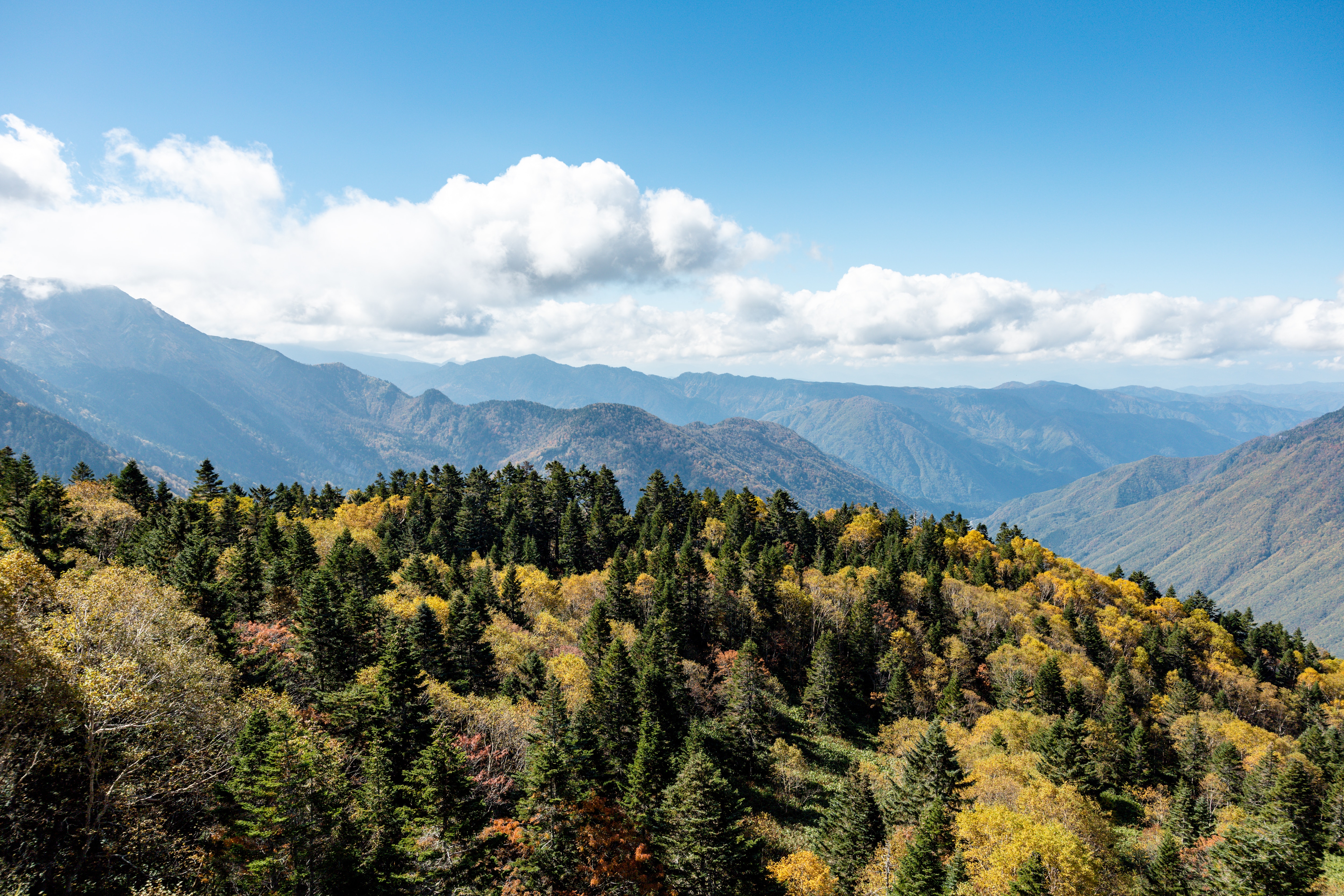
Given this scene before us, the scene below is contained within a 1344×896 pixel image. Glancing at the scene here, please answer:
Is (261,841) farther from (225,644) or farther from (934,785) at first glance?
(934,785)

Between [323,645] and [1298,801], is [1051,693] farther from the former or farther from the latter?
[323,645]

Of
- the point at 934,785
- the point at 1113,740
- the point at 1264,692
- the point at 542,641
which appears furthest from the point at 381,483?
the point at 1264,692

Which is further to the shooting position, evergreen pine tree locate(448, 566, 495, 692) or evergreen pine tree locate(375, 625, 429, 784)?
evergreen pine tree locate(448, 566, 495, 692)

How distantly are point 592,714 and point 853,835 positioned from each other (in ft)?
80.7

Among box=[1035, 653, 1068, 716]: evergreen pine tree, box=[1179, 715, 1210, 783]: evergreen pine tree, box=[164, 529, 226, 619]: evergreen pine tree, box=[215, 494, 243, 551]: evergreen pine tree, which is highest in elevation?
box=[164, 529, 226, 619]: evergreen pine tree

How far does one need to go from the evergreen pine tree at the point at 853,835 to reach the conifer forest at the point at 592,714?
0.28 meters

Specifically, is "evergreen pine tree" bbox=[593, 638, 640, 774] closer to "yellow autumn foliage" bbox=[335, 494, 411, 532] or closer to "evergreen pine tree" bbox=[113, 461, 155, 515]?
"yellow autumn foliage" bbox=[335, 494, 411, 532]

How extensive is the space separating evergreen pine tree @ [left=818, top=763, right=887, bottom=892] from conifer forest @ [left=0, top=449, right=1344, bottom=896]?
284 millimetres

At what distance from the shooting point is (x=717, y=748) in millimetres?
65125

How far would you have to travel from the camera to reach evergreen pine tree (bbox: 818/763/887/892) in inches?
1914

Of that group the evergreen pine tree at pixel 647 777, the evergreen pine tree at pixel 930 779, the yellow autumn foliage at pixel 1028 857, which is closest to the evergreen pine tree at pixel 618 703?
the evergreen pine tree at pixel 647 777

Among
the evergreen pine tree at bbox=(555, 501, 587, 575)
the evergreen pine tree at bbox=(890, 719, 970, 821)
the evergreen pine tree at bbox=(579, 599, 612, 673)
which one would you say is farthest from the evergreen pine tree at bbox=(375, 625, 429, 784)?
the evergreen pine tree at bbox=(555, 501, 587, 575)

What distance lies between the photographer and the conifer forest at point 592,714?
29047 mm

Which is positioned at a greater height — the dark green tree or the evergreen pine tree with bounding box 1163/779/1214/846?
the dark green tree
